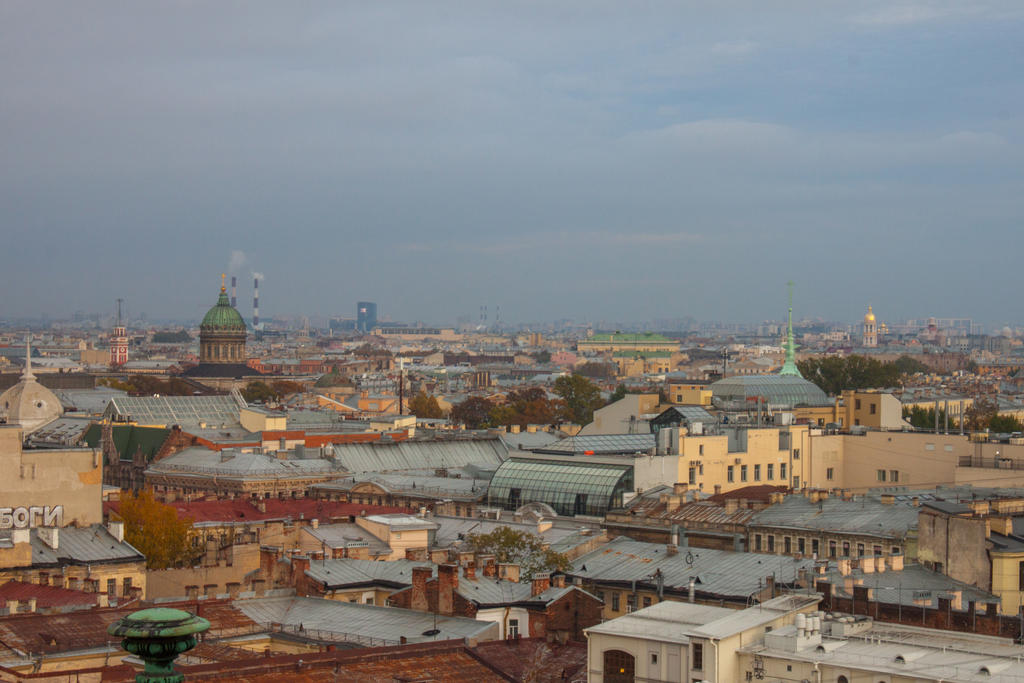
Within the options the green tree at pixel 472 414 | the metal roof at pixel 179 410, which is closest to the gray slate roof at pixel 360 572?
the metal roof at pixel 179 410

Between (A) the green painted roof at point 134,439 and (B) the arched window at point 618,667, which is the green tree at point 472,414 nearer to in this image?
(A) the green painted roof at point 134,439

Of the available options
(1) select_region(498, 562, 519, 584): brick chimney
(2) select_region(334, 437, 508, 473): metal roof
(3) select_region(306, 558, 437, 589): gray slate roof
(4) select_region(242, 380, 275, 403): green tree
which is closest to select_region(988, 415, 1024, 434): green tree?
(2) select_region(334, 437, 508, 473): metal roof

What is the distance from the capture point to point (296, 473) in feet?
267

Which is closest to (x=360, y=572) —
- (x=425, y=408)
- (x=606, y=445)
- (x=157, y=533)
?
(x=157, y=533)

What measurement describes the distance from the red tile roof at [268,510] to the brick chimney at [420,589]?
20.2 metres

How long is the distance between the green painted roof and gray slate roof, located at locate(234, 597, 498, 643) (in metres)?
54.1

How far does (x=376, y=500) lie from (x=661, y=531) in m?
22.8

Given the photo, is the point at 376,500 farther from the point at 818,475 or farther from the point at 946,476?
the point at 946,476

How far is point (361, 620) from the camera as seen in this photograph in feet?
120

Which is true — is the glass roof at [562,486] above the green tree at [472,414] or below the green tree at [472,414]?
above

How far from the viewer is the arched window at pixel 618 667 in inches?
1222

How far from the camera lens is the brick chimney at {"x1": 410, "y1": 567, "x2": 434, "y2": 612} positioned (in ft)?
127

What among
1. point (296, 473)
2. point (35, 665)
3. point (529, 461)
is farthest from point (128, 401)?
point (35, 665)

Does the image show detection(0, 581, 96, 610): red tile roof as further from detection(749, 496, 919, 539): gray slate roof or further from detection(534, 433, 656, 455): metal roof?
detection(534, 433, 656, 455): metal roof
